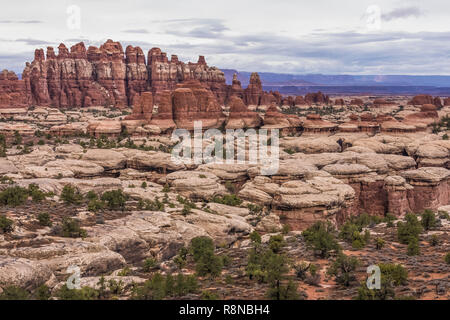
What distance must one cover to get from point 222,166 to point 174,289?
27951 mm

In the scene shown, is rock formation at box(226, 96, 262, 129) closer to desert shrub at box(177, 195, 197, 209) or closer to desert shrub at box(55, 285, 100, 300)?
desert shrub at box(177, 195, 197, 209)

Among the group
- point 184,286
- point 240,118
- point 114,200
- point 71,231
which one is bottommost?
point 184,286

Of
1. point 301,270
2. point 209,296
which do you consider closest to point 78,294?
point 209,296

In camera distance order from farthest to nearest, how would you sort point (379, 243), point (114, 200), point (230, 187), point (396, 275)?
point (230, 187) → point (114, 200) → point (379, 243) → point (396, 275)

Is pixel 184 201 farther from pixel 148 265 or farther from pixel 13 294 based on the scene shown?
pixel 13 294

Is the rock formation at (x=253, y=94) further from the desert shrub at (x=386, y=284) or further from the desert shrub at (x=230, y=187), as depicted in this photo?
the desert shrub at (x=386, y=284)

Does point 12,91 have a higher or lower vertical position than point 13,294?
higher

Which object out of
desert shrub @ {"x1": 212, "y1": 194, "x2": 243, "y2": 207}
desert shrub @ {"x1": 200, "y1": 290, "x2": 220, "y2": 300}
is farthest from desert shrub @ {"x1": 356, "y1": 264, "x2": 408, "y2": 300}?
desert shrub @ {"x1": 212, "y1": 194, "x2": 243, "y2": 207}

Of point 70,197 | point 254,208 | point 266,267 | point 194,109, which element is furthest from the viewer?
point 194,109

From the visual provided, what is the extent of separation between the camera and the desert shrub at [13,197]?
27.2m

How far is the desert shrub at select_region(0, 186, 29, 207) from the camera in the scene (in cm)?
2720

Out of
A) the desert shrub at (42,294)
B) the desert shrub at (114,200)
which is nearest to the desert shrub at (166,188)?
the desert shrub at (114,200)

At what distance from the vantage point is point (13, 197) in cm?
2766

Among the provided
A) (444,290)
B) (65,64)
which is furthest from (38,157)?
(65,64)
